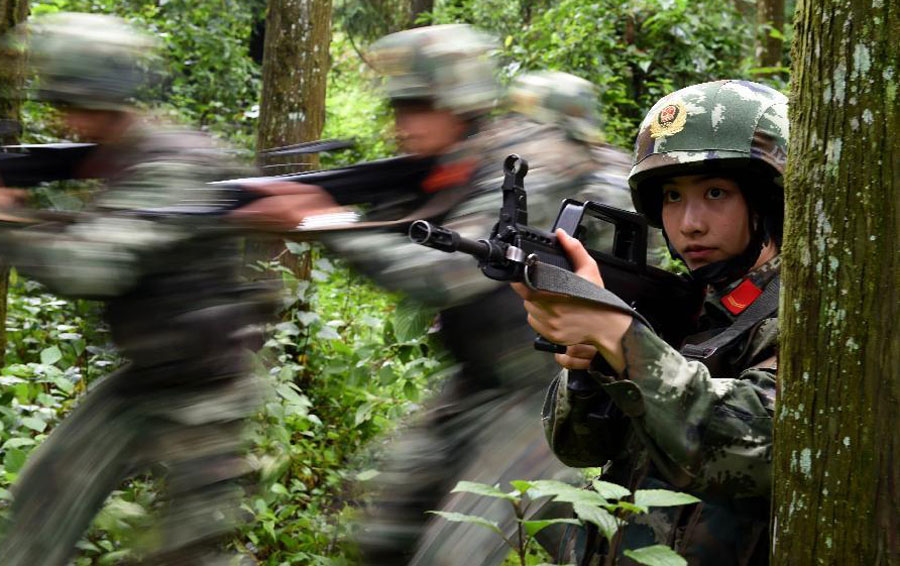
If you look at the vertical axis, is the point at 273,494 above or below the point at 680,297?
below

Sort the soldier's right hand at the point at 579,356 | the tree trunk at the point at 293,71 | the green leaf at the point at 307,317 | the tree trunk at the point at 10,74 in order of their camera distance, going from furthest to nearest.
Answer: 1. the tree trunk at the point at 293,71
2. the green leaf at the point at 307,317
3. the tree trunk at the point at 10,74
4. the soldier's right hand at the point at 579,356

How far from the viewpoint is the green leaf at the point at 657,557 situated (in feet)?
5.91

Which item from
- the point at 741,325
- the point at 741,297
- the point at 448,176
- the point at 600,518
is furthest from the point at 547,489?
the point at 448,176

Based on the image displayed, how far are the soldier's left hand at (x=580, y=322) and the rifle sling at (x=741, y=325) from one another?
0.99ft

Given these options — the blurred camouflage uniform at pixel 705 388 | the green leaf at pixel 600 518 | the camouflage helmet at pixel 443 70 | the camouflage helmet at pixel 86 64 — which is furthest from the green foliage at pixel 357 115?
the green leaf at pixel 600 518

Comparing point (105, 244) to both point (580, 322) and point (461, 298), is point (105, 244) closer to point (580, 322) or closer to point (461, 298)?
point (461, 298)

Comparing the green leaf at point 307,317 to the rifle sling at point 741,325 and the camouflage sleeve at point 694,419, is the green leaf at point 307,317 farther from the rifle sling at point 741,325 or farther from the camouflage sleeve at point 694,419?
the camouflage sleeve at point 694,419

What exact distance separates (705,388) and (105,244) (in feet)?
6.73

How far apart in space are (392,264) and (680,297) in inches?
48.7

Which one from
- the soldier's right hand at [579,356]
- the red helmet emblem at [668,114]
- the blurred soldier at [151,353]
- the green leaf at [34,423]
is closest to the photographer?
the soldier's right hand at [579,356]

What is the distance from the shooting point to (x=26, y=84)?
4699 mm

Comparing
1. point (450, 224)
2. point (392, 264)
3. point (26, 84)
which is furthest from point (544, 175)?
point (26, 84)

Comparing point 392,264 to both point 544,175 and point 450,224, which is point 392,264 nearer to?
point 450,224

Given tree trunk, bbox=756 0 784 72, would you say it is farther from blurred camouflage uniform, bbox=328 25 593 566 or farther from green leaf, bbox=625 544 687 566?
green leaf, bbox=625 544 687 566
